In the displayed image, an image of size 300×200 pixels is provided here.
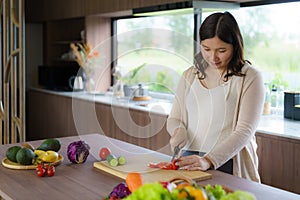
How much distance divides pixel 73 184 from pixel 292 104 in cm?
187

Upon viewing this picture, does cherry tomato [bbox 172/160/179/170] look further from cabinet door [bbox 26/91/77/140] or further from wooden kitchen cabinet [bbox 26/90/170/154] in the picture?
cabinet door [bbox 26/91/77/140]

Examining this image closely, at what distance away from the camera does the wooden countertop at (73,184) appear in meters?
1.63

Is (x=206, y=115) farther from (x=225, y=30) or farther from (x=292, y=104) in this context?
(x=292, y=104)

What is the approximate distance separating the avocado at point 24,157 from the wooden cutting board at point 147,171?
28 centimetres

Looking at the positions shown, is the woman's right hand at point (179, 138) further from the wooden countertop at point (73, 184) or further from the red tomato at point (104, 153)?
the red tomato at point (104, 153)

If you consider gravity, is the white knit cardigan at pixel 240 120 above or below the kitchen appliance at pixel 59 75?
below

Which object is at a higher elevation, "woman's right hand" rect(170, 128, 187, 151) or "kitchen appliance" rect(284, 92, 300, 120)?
"kitchen appliance" rect(284, 92, 300, 120)

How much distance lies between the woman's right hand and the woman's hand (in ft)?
0.41

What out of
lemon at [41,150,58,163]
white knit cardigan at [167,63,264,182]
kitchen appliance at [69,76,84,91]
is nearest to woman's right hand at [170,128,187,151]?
white knit cardigan at [167,63,264,182]

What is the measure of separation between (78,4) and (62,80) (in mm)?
938

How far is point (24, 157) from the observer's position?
1.98 meters

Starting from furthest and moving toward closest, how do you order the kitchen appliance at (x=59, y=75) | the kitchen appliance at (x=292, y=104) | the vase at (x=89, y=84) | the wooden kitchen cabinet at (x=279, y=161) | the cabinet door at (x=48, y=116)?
the kitchen appliance at (x=59, y=75) < the vase at (x=89, y=84) < the cabinet door at (x=48, y=116) < the kitchen appliance at (x=292, y=104) < the wooden kitchen cabinet at (x=279, y=161)

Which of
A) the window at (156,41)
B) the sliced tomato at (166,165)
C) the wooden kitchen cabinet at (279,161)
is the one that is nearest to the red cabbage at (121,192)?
the sliced tomato at (166,165)

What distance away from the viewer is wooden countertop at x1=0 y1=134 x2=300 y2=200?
64.4 inches
